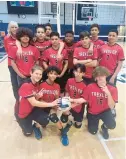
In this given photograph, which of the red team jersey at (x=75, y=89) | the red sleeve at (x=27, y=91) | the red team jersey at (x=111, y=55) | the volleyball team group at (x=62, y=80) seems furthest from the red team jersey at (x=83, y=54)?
the red sleeve at (x=27, y=91)

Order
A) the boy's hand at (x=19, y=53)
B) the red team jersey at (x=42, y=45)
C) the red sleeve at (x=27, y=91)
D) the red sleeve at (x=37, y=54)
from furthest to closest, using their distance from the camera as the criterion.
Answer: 1. the red team jersey at (x=42, y=45)
2. the red sleeve at (x=37, y=54)
3. the boy's hand at (x=19, y=53)
4. the red sleeve at (x=27, y=91)

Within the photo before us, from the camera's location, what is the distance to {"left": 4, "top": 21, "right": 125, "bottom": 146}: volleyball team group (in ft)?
7.99

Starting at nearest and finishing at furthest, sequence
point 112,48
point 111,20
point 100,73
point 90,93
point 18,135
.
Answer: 1. point 100,73
2. point 90,93
3. point 18,135
4. point 112,48
5. point 111,20

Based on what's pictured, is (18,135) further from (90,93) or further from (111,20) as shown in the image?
(111,20)

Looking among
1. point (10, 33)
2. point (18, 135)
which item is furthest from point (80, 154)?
point (10, 33)

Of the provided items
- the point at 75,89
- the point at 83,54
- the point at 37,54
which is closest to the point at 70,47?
the point at 83,54

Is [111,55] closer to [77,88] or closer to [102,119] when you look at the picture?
[77,88]

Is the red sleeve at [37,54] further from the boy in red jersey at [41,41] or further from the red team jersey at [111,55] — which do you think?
the red team jersey at [111,55]

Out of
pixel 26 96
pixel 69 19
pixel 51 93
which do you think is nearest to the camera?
pixel 26 96

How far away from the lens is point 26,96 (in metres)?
2.32

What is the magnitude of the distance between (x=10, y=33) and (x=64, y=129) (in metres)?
1.62

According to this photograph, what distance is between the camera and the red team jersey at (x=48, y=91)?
258cm

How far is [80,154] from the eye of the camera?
2.35m

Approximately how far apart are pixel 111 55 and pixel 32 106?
4.36ft
